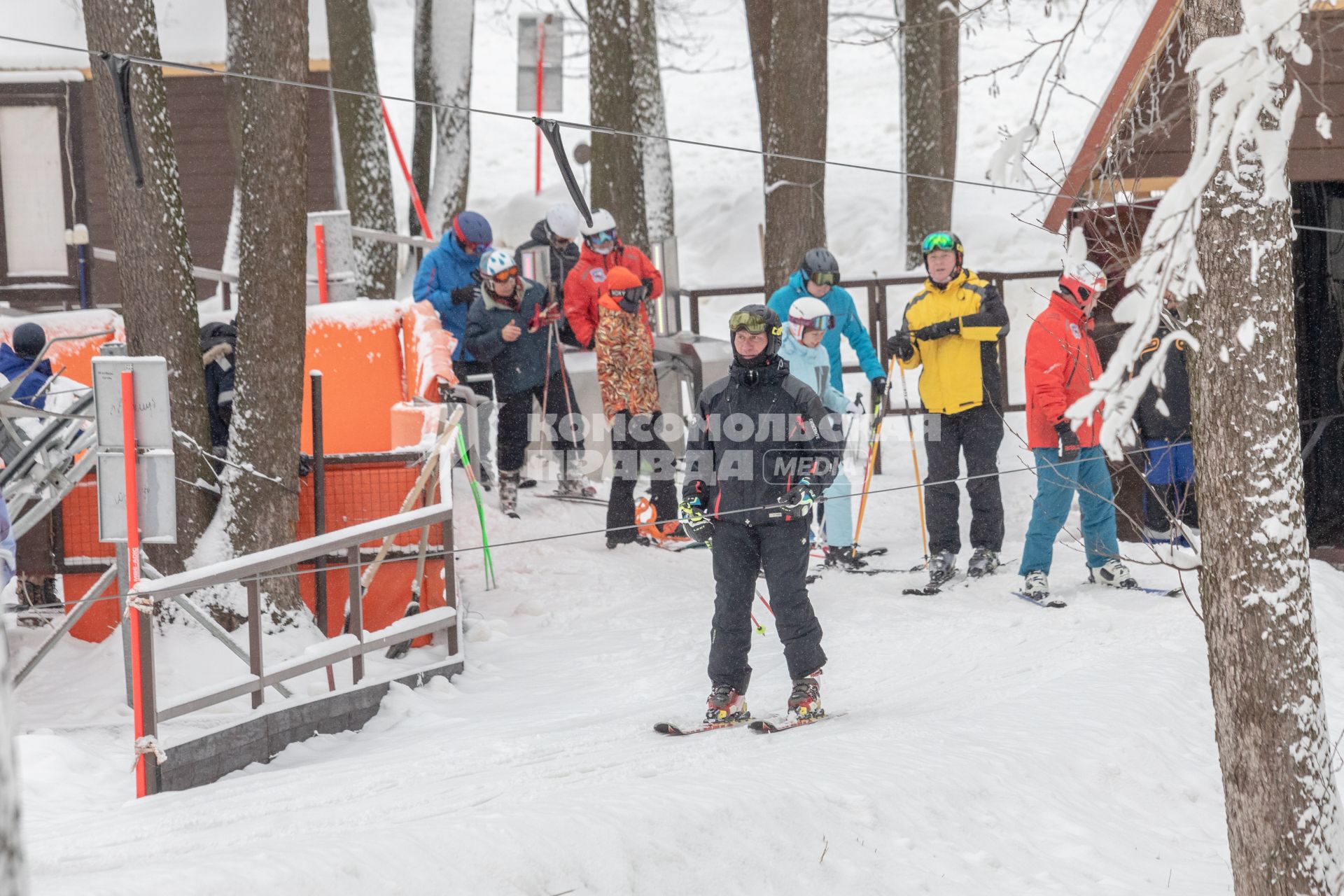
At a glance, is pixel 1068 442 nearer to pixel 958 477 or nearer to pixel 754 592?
pixel 958 477

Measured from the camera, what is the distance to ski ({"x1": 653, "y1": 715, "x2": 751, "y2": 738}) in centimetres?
639

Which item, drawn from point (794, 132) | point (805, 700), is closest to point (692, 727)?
point (805, 700)

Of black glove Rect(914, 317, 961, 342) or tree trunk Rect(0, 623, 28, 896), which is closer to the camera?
tree trunk Rect(0, 623, 28, 896)

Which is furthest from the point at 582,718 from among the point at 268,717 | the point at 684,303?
the point at 684,303

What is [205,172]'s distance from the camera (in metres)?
17.5

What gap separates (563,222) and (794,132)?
6.12ft

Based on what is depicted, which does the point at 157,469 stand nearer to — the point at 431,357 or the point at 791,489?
the point at 791,489

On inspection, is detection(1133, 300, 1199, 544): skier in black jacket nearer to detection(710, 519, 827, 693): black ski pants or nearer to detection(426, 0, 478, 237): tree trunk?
detection(710, 519, 827, 693): black ski pants

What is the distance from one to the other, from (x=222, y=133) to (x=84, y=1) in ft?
32.3

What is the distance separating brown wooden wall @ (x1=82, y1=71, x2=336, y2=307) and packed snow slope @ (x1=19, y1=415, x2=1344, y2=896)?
9.10 meters

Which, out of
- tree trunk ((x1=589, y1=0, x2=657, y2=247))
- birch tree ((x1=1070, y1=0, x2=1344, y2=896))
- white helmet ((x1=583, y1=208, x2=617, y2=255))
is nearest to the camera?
birch tree ((x1=1070, y1=0, x2=1344, y2=896))

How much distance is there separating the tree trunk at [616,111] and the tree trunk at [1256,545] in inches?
401

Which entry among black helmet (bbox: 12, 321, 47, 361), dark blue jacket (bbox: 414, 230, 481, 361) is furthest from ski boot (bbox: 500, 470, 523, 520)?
black helmet (bbox: 12, 321, 47, 361)

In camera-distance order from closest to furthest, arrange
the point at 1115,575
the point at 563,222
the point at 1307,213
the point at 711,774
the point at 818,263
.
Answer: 1. the point at 711,774
2. the point at 1115,575
3. the point at 818,263
4. the point at 1307,213
5. the point at 563,222
